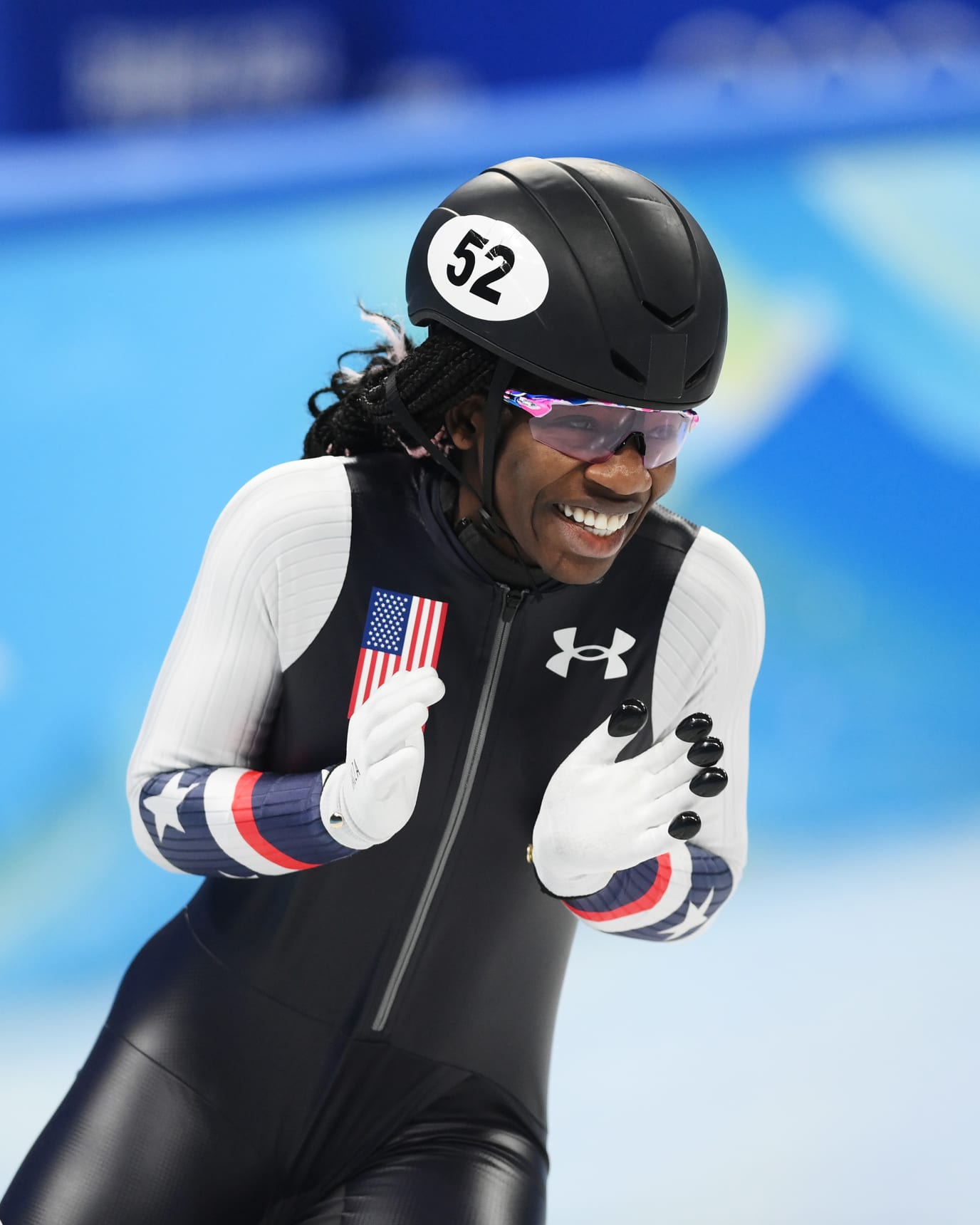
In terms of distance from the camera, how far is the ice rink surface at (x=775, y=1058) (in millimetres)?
3961

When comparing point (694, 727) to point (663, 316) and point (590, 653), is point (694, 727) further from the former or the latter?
point (663, 316)

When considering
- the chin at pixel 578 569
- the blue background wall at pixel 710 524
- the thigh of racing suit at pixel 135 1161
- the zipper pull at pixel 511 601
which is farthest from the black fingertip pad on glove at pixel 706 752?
the blue background wall at pixel 710 524

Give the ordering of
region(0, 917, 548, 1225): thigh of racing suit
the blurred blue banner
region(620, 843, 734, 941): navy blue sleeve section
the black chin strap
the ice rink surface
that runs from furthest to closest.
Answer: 1. the blurred blue banner
2. the ice rink surface
3. region(620, 843, 734, 941): navy blue sleeve section
4. region(0, 917, 548, 1225): thigh of racing suit
5. the black chin strap

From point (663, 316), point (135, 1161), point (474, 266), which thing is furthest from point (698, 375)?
point (135, 1161)

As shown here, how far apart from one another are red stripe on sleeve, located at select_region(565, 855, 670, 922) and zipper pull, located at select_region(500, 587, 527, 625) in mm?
434

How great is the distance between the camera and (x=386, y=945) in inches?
94.3

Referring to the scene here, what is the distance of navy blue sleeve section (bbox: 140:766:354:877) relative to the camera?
2168 mm

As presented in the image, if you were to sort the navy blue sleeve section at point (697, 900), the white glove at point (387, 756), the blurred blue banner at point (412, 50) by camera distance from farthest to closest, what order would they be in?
the blurred blue banner at point (412, 50) → the navy blue sleeve section at point (697, 900) → the white glove at point (387, 756)

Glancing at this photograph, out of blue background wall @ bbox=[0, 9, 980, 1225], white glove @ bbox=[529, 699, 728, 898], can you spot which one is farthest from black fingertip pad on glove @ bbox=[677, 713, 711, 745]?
blue background wall @ bbox=[0, 9, 980, 1225]

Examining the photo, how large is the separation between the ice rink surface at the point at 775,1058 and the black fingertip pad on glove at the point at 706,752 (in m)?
2.19

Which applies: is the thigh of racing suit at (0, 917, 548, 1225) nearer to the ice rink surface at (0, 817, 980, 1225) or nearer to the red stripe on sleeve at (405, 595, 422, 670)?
the red stripe on sleeve at (405, 595, 422, 670)

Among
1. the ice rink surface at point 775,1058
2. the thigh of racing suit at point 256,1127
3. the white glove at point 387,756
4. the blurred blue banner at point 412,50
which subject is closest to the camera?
the white glove at point 387,756

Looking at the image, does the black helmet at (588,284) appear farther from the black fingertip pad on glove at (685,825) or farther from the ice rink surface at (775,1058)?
the ice rink surface at (775,1058)

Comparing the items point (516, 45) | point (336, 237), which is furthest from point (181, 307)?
point (516, 45)
